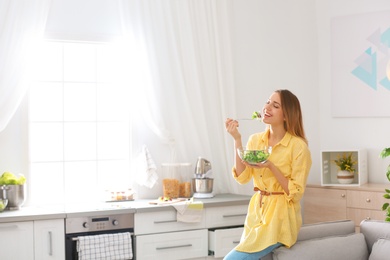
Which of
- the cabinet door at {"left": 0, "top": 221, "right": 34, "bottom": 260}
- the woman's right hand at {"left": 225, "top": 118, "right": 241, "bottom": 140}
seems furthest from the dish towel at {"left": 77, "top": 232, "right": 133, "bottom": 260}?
the woman's right hand at {"left": 225, "top": 118, "right": 241, "bottom": 140}

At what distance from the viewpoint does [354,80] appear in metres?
5.99

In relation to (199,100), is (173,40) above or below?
above

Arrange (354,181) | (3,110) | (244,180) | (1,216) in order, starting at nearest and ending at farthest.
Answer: (244,180)
(1,216)
(3,110)
(354,181)

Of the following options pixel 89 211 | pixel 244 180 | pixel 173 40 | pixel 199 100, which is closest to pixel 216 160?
pixel 199 100

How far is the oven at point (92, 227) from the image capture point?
15.2 ft

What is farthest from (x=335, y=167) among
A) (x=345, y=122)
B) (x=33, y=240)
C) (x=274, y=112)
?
(x=33, y=240)

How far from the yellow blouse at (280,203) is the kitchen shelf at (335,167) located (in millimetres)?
2021

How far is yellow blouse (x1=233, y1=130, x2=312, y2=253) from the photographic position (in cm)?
369

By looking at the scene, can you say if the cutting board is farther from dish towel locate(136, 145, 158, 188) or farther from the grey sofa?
the grey sofa

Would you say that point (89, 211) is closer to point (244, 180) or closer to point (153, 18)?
point (244, 180)

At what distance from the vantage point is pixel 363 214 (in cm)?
545

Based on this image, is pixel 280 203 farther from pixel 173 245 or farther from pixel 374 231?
pixel 173 245

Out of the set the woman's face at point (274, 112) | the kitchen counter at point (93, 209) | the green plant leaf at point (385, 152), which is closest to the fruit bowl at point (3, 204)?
the kitchen counter at point (93, 209)

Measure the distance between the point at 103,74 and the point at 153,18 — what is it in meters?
0.61
